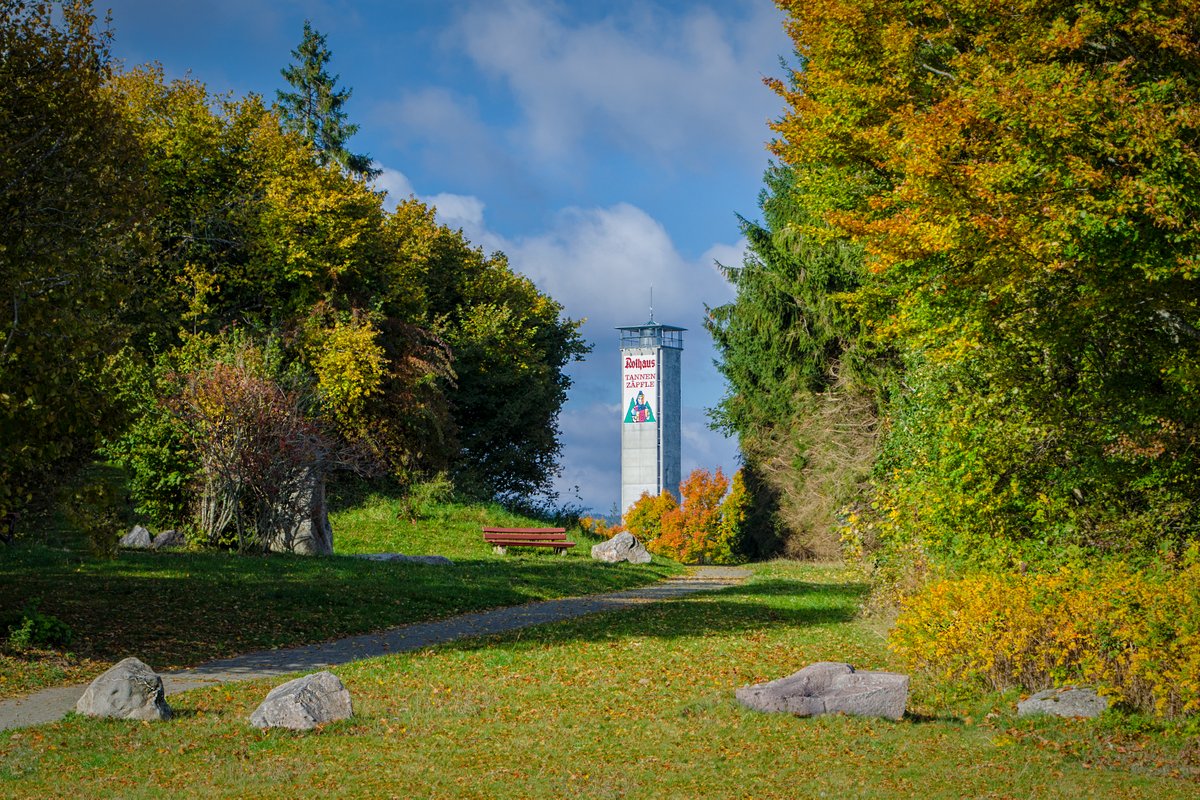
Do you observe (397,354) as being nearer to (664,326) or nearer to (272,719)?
(272,719)

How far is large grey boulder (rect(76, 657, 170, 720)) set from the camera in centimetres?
872

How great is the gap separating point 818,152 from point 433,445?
20.0m

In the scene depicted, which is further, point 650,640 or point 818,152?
point 818,152

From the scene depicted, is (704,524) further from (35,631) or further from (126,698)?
(126,698)

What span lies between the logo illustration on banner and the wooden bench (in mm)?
40461

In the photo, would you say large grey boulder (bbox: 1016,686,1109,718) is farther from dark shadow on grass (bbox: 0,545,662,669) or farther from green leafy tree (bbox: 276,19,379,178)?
green leafy tree (bbox: 276,19,379,178)

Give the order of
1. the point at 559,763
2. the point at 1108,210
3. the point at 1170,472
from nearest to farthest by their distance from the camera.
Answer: the point at 559,763, the point at 1108,210, the point at 1170,472

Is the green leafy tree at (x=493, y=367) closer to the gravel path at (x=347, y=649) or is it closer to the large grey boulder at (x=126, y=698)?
the gravel path at (x=347, y=649)

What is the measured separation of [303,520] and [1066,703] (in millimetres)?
16640

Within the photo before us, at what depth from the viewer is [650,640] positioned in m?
13.3

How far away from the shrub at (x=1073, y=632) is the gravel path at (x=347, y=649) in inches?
244

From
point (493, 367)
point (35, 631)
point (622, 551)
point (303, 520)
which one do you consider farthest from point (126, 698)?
point (493, 367)

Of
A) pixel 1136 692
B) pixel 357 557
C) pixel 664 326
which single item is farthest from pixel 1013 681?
pixel 664 326

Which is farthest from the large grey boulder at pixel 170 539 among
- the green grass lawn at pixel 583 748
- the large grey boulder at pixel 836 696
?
the large grey boulder at pixel 836 696
